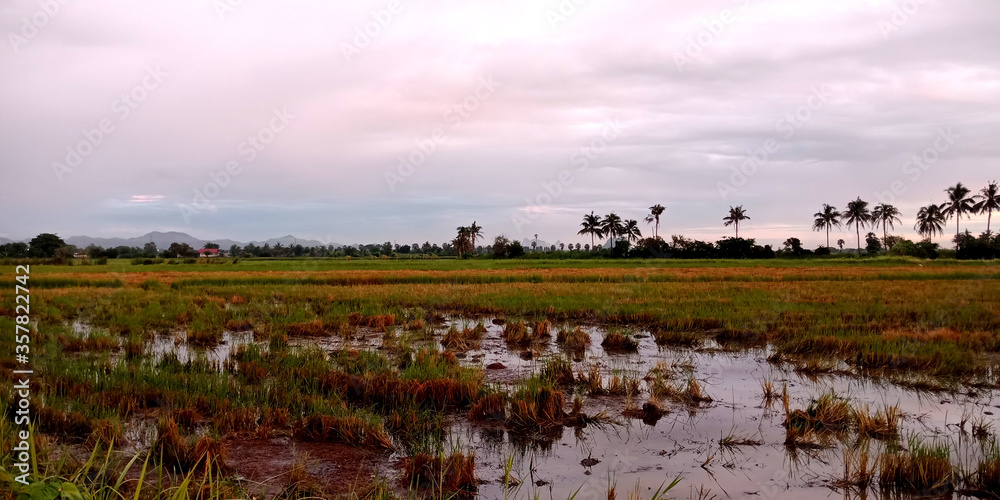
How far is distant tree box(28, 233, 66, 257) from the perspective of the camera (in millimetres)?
40375

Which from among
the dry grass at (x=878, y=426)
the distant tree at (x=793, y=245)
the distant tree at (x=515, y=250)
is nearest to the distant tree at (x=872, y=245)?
the distant tree at (x=793, y=245)

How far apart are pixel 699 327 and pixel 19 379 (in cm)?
1170

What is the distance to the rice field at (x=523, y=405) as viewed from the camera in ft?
14.6

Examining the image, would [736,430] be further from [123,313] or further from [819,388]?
[123,313]

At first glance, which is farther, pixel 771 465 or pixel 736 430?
pixel 736 430

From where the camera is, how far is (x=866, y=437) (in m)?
5.55

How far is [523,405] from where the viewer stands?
6.08 metres

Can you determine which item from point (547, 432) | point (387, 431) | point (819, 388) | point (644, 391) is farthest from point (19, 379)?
point (819, 388)

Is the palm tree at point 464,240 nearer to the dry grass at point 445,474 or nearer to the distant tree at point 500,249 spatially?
the distant tree at point 500,249

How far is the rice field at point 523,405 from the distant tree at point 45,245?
33.6 m

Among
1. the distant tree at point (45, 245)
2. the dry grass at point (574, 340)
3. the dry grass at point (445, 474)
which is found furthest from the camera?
the distant tree at point (45, 245)

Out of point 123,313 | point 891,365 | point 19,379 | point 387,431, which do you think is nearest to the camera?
point 387,431

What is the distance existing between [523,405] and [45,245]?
164 ft

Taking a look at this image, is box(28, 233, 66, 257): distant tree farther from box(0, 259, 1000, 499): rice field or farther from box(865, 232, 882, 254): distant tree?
box(865, 232, 882, 254): distant tree
